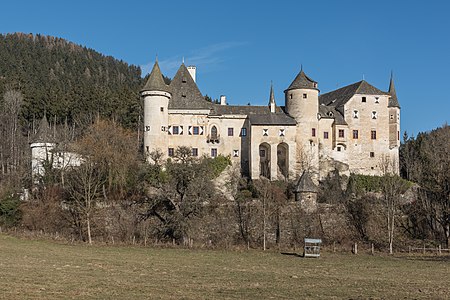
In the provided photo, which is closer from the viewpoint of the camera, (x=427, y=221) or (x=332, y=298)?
(x=332, y=298)

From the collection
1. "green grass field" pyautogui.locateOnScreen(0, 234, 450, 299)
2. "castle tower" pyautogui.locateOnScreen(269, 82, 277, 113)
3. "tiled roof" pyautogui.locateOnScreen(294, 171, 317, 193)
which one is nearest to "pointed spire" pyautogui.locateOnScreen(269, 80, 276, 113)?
"castle tower" pyautogui.locateOnScreen(269, 82, 277, 113)

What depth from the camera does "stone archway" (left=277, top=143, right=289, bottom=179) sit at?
60.6 meters

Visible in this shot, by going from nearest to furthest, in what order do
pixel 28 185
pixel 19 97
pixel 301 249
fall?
pixel 301 249, pixel 28 185, pixel 19 97

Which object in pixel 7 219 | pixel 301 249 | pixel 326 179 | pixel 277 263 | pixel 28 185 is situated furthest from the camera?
pixel 326 179

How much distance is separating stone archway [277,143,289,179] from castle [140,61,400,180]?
93 millimetres

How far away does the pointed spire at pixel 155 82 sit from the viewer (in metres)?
59.6

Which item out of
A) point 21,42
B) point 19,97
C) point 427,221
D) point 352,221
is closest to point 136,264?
point 352,221

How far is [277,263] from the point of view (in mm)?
32094

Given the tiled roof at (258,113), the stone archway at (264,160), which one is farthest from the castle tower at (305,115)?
the stone archway at (264,160)

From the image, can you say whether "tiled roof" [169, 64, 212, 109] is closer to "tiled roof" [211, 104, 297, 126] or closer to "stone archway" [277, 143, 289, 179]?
"tiled roof" [211, 104, 297, 126]

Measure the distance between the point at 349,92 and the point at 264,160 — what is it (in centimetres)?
1382

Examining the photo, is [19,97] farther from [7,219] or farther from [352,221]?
[352,221]

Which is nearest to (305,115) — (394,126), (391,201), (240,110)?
(240,110)

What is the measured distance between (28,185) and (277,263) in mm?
32599
